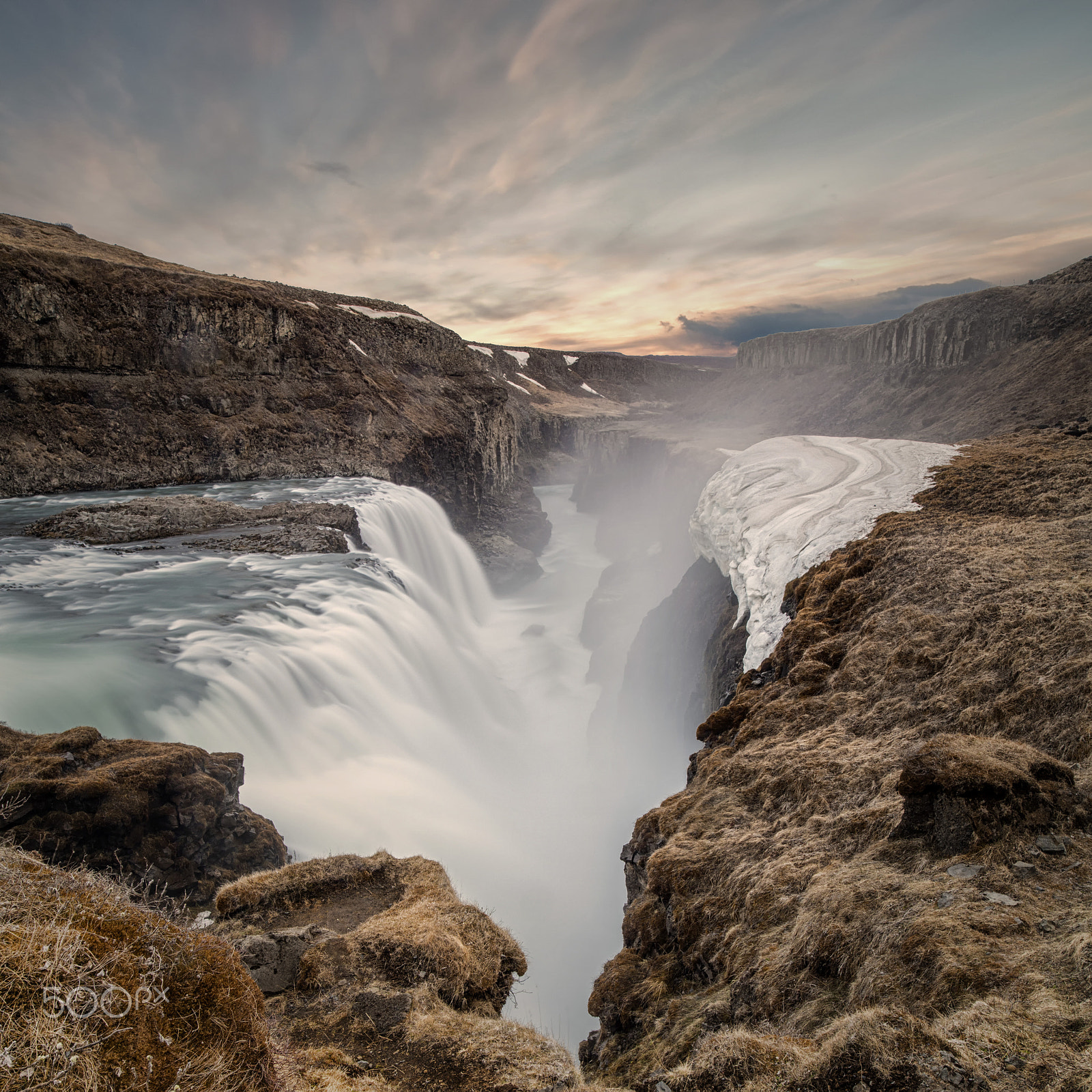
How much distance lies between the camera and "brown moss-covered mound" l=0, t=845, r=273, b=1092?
2555 millimetres

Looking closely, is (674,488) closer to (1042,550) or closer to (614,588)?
(614,588)

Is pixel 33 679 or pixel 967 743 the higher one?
pixel 33 679

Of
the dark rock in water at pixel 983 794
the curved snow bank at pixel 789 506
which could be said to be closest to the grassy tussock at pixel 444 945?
the dark rock in water at pixel 983 794

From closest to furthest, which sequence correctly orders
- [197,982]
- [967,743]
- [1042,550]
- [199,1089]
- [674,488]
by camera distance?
[199,1089], [197,982], [967,743], [1042,550], [674,488]

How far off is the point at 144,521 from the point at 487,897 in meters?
18.1

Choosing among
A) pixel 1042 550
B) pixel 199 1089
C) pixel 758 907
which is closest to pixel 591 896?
pixel 758 907

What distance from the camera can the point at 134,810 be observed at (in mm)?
7359

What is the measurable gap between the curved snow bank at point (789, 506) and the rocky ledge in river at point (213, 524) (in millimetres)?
14459

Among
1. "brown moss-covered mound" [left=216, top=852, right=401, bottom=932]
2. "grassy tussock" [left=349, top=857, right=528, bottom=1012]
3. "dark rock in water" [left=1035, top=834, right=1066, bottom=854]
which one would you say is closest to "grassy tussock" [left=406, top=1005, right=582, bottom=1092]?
"grassy tussock" [left=349, top=857, right=528, bottom=1012]

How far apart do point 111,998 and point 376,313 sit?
57.6 m

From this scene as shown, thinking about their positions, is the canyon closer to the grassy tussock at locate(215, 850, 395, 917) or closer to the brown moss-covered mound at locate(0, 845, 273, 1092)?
the grassy tussock at locate(215, 850, 395, 917)

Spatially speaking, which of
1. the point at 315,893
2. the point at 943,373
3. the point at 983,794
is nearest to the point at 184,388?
the point at 315,893

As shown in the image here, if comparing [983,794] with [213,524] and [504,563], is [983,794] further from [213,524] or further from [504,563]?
[504,563]

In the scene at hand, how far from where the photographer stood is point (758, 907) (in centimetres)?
522
